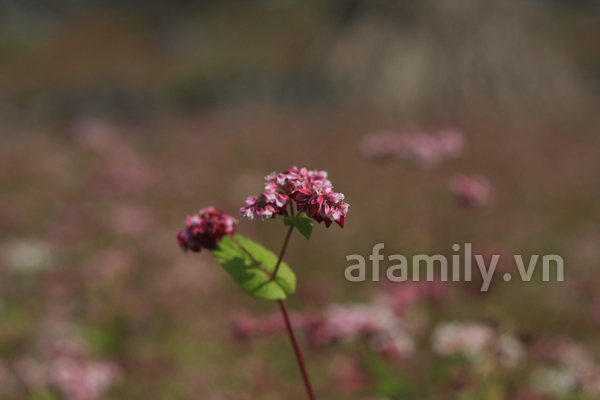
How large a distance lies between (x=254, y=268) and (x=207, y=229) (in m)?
0.19

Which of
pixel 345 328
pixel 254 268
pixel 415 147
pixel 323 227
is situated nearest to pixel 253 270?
pixel 254 268

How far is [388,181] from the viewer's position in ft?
28.9

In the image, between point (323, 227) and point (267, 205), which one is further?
point (323, 227)

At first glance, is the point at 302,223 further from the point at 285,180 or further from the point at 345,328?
the point at 345,328

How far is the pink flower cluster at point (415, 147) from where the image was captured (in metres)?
3.78

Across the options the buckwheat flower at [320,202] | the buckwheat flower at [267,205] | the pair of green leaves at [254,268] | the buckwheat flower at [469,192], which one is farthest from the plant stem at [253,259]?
the buckwheat flower at [469,192]

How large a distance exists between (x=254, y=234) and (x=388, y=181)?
293 cm

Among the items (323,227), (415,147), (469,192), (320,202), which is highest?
(323,227)

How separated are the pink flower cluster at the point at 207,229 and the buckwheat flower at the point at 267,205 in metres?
0.07

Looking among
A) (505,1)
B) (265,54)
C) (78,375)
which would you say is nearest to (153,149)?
(78,375)

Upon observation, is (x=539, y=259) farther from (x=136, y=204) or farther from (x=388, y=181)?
(x=136, y=204)

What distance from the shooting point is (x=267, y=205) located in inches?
64.0

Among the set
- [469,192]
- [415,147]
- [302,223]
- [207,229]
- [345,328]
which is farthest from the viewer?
[415,147]

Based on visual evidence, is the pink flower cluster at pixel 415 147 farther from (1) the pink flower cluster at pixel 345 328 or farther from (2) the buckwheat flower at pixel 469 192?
(1) the pink flower cluster at pixel 345 328
